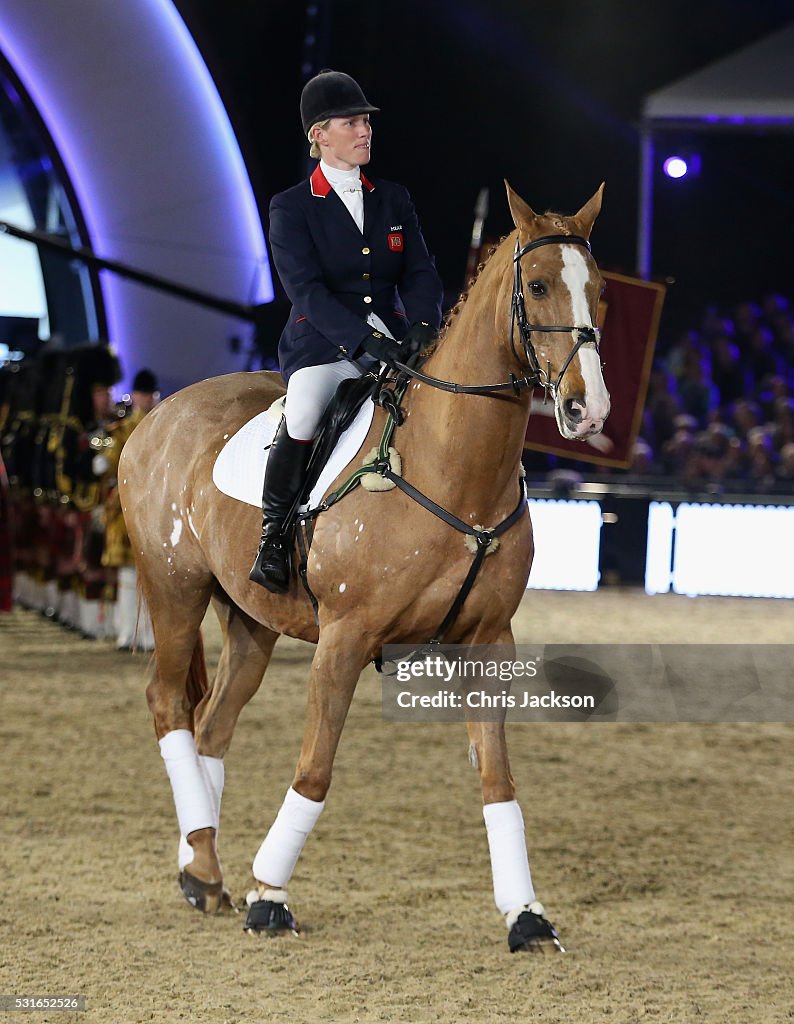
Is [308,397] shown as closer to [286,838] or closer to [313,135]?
[313,135]

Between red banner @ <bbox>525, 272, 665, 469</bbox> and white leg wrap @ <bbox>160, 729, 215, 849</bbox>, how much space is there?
5640 millimetres

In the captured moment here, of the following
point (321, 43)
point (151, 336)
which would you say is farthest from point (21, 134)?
point (321, 43)

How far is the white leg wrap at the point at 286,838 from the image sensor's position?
394cm

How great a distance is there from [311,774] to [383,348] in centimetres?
126

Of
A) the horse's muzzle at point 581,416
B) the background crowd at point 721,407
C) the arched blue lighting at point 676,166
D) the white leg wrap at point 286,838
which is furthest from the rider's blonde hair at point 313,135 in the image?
the arched blue lighting at point 676,166

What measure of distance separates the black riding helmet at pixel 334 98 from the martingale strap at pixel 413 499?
0.81m

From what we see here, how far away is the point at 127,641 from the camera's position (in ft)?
34.1

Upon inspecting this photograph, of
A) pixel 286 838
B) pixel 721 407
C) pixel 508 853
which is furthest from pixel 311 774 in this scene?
pixel 721 407

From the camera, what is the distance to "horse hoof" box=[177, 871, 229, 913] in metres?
4.28

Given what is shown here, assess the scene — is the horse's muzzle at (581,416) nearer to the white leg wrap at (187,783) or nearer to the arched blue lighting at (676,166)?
the white leg wrap at (187,783)

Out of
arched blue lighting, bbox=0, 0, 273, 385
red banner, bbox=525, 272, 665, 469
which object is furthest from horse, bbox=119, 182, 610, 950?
arched blue lighting, bbox=0, 0, 273, 385

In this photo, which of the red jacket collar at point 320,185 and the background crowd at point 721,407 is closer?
the red jacket collar at point 320,185

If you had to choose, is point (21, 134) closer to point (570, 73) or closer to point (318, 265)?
point (570, 73)

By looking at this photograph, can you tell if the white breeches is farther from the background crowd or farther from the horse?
the background crowd
